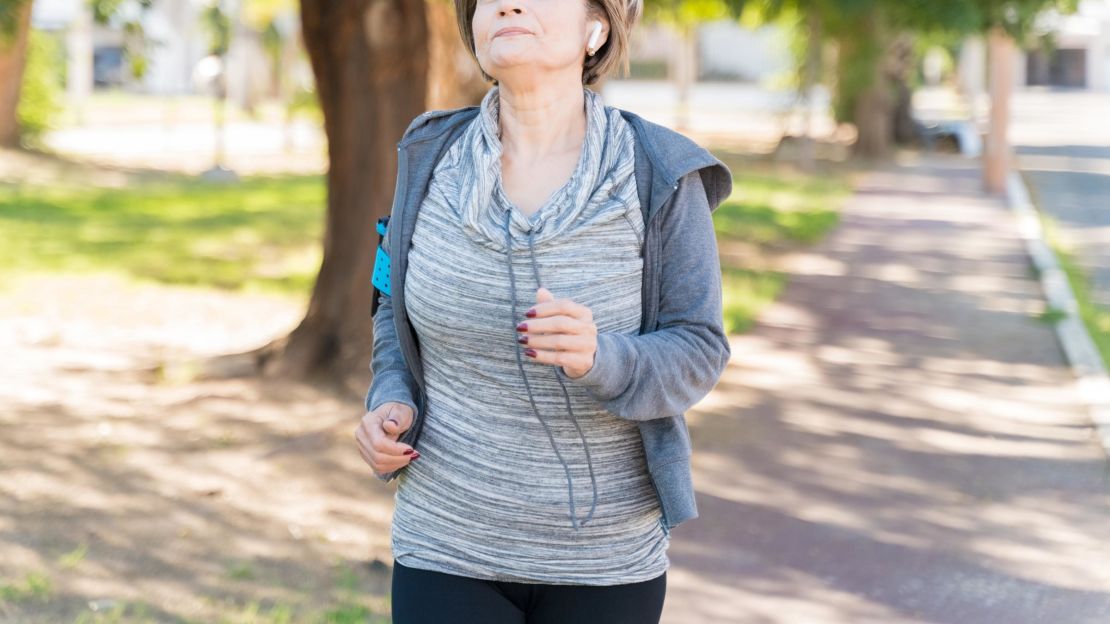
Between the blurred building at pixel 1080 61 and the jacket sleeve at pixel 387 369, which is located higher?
the blurred building at pixel 1080 61

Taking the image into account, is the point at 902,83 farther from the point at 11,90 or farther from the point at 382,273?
the point at 382,273

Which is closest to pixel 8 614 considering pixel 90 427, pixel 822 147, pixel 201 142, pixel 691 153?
pixel 90 427

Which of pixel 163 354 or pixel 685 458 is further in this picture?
pixel 163 354

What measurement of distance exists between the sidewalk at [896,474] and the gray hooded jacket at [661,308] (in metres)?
2.78

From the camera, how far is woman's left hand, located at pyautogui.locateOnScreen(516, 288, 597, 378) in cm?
211

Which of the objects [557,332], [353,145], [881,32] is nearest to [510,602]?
[557,332]

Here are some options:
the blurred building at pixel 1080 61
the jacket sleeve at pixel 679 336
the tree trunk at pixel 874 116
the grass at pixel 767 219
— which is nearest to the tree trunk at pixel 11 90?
the grass at pixel 767 219

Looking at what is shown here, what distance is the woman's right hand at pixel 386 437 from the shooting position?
2.47m

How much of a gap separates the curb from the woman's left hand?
588 cm

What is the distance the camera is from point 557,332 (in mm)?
2115

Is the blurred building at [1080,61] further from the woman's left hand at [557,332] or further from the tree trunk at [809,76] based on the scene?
the woman's left hand at [557,332]

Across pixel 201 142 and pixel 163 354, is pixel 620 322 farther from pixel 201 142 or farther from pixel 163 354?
pixel 201 142

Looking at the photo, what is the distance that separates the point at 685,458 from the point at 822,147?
3184 centimetres

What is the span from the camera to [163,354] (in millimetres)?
9711
